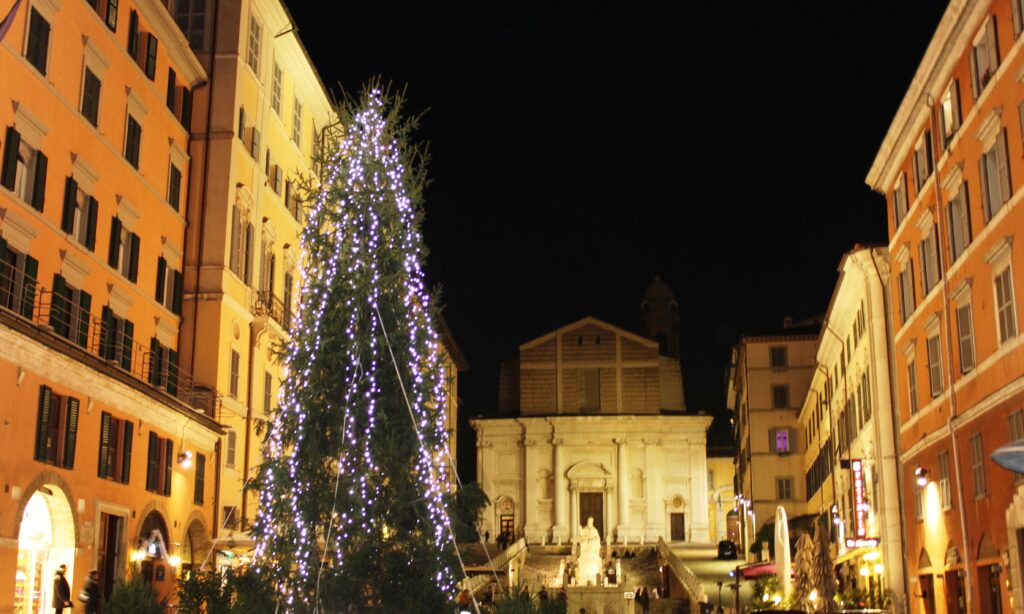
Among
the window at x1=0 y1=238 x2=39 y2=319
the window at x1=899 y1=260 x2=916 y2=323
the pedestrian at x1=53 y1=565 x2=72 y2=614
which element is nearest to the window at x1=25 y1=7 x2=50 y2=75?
the window at x1=0 y1=238 x2=39 y2=319

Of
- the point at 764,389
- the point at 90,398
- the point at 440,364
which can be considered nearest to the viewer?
the point at 440,364

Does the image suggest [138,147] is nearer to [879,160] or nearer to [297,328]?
[297,328]

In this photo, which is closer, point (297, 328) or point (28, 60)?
point (297, 328)

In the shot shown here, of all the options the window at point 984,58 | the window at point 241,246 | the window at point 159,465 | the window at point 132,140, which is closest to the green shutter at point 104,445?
the window at point 159,465

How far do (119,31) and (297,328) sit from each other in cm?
1461

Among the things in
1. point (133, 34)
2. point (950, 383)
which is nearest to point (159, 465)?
point (133, 34)

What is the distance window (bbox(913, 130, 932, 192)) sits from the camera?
32625mm

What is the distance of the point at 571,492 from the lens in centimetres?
8550

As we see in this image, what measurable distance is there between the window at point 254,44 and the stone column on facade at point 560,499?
50849 mm

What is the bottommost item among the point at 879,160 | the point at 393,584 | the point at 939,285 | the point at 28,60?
the point at 393,584

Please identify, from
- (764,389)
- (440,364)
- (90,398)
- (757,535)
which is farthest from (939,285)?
(764,389)

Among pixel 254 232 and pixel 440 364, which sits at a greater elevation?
pixel 254 232

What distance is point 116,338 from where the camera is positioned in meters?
30.9

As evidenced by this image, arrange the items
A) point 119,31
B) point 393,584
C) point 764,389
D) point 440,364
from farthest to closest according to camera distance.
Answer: point 764,389 < point 119,31 < point 440,364 < point 393,584
